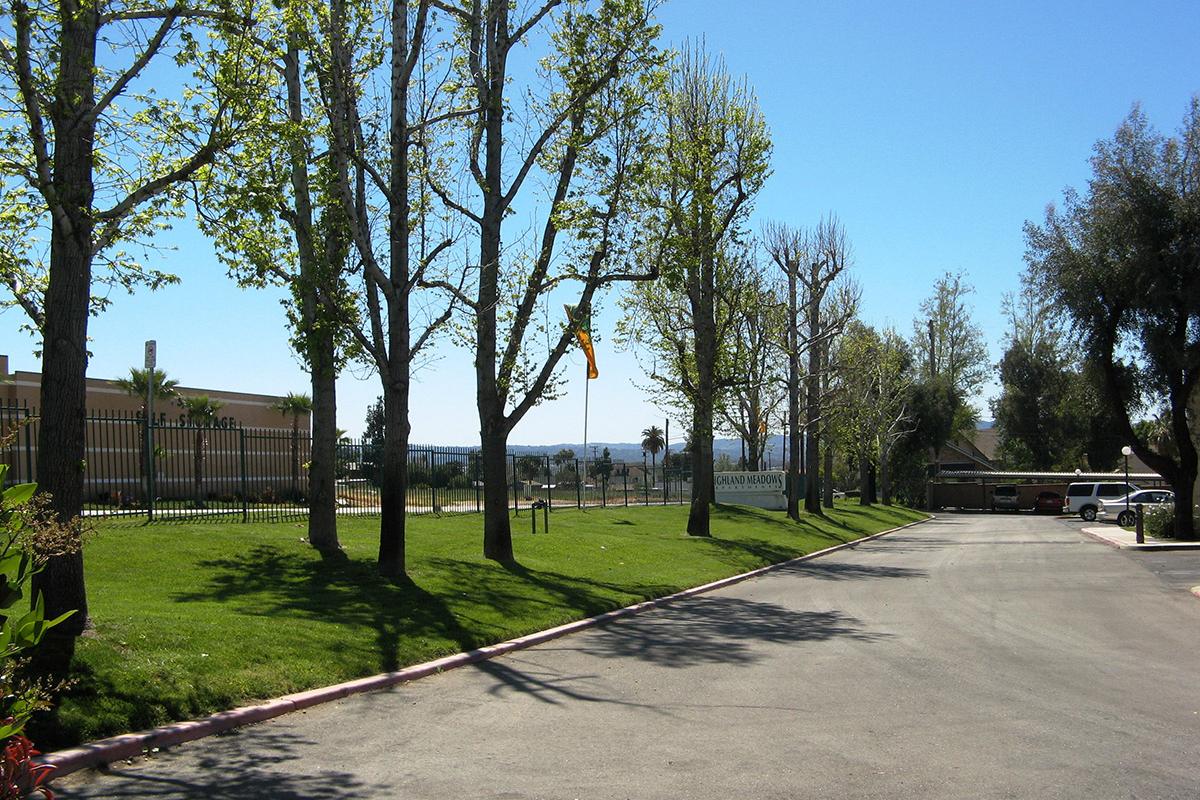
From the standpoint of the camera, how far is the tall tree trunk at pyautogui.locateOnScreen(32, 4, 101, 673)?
8875 millimetres

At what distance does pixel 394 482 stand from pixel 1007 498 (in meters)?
60.8

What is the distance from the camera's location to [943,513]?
2753 inches

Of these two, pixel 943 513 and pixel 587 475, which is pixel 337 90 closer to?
pixel 587 475

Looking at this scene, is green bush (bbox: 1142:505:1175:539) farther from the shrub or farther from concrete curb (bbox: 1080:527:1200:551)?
the shrub

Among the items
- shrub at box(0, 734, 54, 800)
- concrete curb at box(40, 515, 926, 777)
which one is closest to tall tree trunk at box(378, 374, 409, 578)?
concrete curb at box(40, 515, 926, 777)

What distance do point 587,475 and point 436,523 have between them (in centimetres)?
2025

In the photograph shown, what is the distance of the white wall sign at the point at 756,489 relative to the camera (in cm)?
4697

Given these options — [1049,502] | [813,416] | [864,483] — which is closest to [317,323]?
[813,416]

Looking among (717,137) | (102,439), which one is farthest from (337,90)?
(102,439)

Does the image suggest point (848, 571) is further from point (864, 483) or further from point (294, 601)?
point (864, 483)

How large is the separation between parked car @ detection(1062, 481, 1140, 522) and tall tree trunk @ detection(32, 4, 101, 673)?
2052 inches

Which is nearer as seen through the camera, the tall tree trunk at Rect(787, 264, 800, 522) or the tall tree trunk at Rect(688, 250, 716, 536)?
the tall tree trunk at Rect(688, 250, 716, 536)

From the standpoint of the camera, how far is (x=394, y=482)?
1548 cm

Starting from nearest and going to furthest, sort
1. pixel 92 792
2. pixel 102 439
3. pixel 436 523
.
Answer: pixel 92 792, pixel 436 523, pixel 102 439
